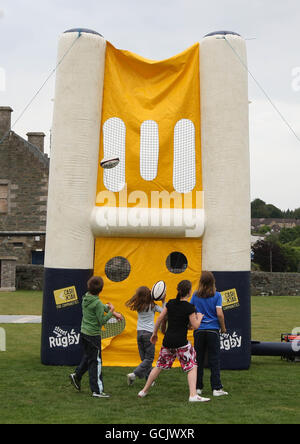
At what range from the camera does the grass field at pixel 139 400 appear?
5.73 m

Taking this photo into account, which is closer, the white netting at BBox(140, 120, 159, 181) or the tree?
the white netting at BBox(140, 120, 159, 181)

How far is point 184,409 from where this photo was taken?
6125 mm

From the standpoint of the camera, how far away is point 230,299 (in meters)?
9.00

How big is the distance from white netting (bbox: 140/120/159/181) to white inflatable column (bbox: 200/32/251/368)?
0.77m

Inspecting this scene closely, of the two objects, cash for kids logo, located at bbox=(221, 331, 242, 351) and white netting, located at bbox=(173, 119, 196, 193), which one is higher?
white netting, located at bbox=(173, 119, 196, 193)

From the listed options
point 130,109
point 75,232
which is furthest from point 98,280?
point 130,109

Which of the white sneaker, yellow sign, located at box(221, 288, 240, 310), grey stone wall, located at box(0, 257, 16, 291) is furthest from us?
grey stone wall, located at box(0, 257, 16, 291)

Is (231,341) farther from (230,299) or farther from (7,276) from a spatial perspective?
(7,276)

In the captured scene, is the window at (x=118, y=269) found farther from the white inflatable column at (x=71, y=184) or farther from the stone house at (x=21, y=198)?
the stone house at (x=21, y=198)

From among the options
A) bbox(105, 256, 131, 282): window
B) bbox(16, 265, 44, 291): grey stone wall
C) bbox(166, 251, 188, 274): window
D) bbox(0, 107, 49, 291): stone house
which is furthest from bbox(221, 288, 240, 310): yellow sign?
bbox(0, 107, 49, 291): stone house

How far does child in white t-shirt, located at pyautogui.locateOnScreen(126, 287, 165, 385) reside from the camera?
7.33 m

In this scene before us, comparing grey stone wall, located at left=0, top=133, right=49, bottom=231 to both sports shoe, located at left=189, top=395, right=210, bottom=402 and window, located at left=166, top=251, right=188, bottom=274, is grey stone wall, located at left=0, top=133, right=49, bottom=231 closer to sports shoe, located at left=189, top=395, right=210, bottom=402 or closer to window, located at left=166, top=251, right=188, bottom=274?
window, located at left=166, top=251, right=188, bottom=274

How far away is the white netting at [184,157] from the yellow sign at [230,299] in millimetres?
1708
